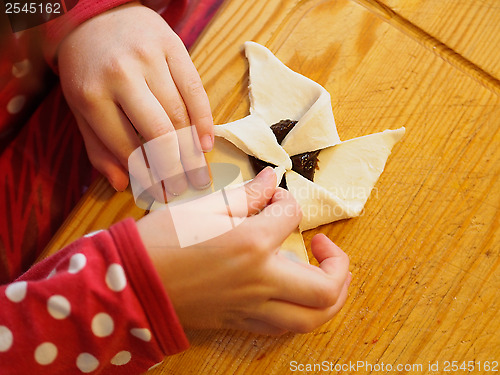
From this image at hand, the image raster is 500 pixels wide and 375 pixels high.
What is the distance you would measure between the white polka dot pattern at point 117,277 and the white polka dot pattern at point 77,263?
38 mm

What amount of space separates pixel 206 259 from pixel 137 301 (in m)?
0.12

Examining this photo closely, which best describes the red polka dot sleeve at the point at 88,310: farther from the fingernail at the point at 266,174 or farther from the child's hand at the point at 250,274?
the fingernail at the point at 266,174

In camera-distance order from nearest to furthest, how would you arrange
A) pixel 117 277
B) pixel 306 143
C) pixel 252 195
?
pixel 117 277 < pixel 252 195 < pixel 306 143

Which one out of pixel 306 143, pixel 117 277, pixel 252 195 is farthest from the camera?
→ pixel 306 143

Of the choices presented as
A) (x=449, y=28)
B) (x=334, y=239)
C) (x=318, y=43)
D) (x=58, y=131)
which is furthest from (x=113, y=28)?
(x=449, y=28)

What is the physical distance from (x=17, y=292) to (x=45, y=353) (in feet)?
0.32

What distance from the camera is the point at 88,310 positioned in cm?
61

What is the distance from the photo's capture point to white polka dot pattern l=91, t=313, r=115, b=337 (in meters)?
0.62

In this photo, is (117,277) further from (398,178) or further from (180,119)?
(398,178)

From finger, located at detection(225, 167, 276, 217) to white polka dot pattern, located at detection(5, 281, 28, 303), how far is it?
324mm

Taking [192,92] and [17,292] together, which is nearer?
[17,292]

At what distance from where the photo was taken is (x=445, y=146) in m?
0.89

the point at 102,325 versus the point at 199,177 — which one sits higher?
the point at 199,177

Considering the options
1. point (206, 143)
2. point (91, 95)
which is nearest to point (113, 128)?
point (91, 95)
